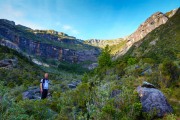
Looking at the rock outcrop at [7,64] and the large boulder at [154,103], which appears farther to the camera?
the rock outcrop at [7,64]

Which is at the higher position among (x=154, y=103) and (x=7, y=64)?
(x=7, y=64)

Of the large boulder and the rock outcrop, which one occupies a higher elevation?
the rock outcrop

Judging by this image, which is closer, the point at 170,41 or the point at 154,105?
the point at 154,105

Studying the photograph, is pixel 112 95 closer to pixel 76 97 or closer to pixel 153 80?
pixel 76 97

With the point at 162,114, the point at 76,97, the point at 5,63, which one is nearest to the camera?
the point at 162,114

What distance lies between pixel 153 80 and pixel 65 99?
13342mm

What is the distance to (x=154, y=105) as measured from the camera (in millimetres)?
14812

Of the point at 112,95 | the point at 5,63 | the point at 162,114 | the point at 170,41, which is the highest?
the point at 170,41

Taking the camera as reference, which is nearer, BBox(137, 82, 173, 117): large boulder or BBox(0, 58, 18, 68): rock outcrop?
BBox(137, 82, 173, 117): large boulder

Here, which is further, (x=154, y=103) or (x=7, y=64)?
(x=7, y=64)

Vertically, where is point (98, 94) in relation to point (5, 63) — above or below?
below

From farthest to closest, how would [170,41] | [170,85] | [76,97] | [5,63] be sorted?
[170,41], [5,63], [170,85], [76,97]

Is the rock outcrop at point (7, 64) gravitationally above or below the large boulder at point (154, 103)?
above

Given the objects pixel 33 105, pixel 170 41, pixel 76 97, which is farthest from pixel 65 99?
pixel 170 41
